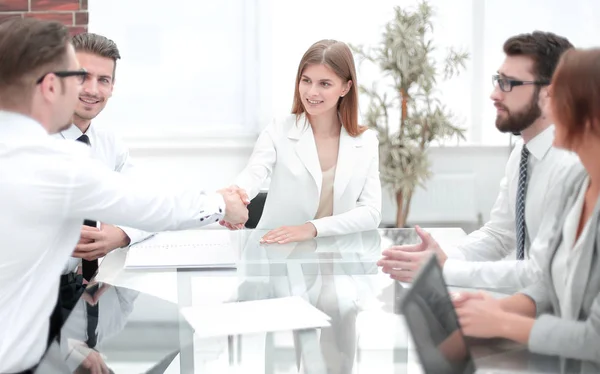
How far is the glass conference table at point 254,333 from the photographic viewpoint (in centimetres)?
162

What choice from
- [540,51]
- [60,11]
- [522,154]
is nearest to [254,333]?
[522,154]

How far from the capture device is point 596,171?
1729 millimetres

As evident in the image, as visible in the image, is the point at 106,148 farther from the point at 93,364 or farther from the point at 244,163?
the point at 244,163

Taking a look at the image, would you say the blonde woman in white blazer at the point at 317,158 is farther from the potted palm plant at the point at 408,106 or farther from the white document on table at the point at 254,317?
the potted palm plant at the point at 408,106

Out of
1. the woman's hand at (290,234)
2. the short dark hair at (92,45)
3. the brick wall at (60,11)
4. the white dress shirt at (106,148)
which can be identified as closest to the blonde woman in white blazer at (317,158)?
the woman's hand at (290,234)

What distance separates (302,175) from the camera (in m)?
3.26

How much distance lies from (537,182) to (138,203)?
1240 millimetres

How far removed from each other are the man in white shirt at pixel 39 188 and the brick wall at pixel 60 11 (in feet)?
8.67

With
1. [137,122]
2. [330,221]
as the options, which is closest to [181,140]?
[137,122]

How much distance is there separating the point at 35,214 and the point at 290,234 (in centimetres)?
124

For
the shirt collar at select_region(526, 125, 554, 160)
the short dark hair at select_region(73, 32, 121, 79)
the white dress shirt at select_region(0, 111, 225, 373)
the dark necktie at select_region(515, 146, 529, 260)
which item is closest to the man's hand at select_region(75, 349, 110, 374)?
the white dress shirt at select_region(0, 111, 225, 373)

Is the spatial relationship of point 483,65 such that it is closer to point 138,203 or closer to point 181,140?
point 181,140

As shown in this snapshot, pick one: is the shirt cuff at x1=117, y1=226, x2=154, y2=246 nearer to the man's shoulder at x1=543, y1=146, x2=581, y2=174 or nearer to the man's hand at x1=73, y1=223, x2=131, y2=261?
the man's hand at x1=73, y1=223, x2=131, y2=261

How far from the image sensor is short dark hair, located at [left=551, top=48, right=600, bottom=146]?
1.61 m
